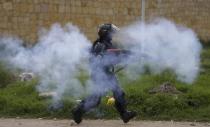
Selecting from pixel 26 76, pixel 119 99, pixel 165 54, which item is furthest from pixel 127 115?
pixel 26 76

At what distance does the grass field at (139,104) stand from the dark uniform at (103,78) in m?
1.26

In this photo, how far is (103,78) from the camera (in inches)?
478

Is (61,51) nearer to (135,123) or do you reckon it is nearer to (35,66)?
(35,66)

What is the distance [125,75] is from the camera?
1530cm

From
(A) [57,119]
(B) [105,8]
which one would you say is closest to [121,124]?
(A) [57,119]

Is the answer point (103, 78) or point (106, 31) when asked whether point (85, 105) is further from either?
point (106, 31)

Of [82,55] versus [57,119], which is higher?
[82,55]

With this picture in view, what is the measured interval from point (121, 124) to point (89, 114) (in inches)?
44.1

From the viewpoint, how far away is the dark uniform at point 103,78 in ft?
39.5

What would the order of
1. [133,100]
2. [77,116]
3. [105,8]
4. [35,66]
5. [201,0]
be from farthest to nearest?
1. [201,0]
2. [105,8]
3. [35,66]
4. [133,100]
5. [77,116]

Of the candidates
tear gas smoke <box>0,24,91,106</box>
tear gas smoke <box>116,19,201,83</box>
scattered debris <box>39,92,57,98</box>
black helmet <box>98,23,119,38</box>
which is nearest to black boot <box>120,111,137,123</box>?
tear gas smoke <box>116,19,201,83</box>

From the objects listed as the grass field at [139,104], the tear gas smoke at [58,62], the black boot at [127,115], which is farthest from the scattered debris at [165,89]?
the black boot at [127,115]

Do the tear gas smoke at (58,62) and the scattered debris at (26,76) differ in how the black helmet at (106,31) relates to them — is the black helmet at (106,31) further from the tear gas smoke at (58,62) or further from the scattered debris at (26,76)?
the scattered debris at (26,76)

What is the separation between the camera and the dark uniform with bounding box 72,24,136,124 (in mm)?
12047
